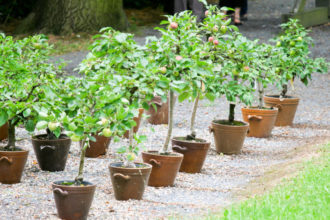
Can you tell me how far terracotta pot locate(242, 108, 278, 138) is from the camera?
7193 millimetres

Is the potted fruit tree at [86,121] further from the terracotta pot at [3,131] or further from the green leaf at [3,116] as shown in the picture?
the terracotta pot at [3,131]

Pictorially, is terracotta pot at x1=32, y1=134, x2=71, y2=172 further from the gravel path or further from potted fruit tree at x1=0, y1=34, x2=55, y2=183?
potted fruit tree at x1=0, y1=34, x2=55, y2=183

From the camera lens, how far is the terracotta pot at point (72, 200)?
3.94m

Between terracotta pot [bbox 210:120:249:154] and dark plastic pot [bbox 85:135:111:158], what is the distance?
1198mm

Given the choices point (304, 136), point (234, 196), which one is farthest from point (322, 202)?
point (304, 136)

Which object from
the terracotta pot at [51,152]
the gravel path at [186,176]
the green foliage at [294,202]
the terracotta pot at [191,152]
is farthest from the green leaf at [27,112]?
the terracotta pot at [191,152]

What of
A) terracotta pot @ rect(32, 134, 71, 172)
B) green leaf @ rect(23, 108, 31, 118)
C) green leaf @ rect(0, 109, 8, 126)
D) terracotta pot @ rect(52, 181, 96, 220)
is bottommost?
terracotta pot @ rect(32, 134, 71, 172)

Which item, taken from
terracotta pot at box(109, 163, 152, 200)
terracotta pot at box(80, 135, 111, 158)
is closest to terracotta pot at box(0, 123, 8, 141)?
terracotta pot at box(80, 135, 111, 158)

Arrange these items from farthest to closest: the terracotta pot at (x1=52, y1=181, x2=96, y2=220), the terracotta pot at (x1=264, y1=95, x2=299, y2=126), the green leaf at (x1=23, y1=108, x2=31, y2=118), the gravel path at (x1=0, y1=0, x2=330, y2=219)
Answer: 1. the terracotta pot at (x1=264, y1=95, x2=299, y2=126)
2. the gravel path at (x1=0, y1=0, x2=330, y2=219)
3. the green leaf at (x1=23, y1=108, x2=31, y2=118)
4. the terracotta pot at (x1=52, y1=181, x2=96, y2=220)

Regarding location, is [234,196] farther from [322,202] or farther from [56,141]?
[56,141]

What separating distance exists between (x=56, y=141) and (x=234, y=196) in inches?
64.6

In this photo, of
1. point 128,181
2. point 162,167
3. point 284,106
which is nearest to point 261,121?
point 284,106

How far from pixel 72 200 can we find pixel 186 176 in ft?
5.58

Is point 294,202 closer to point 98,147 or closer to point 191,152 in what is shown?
point 191,152
